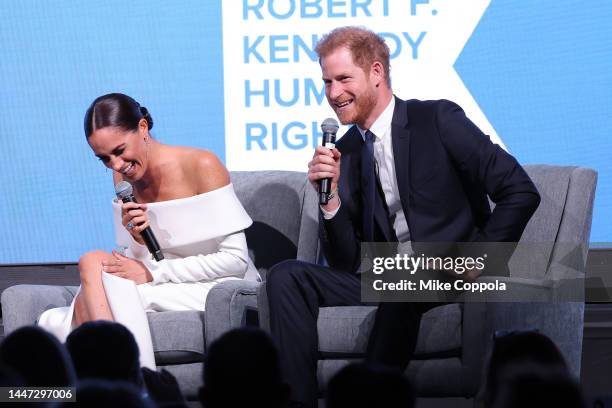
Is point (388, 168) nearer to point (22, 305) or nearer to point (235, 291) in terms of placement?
point (235, 291)

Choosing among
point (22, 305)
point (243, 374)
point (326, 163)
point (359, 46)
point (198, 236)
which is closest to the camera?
point (243, 374)

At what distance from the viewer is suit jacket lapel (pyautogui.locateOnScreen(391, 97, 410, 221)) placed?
3.10m

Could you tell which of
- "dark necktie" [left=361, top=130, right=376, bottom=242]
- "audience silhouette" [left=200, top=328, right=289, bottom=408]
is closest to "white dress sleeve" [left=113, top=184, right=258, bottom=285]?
"dark necktie" [left=361, top=130, right=376, bottom=242]

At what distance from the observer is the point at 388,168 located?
3.19m

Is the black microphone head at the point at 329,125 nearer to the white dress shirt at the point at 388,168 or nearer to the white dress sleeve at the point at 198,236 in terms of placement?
the white dress shirt at the point at 388,168

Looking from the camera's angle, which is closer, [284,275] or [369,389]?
[369,389]

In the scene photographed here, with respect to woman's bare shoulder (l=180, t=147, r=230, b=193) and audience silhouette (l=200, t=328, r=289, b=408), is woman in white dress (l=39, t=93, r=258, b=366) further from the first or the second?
audience silhouette (l=200, t=328, r=289, b=408)

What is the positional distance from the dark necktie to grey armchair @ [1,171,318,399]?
1.42 ft

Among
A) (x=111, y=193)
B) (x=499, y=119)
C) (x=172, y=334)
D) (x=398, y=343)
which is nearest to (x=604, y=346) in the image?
(x=499, y=119)

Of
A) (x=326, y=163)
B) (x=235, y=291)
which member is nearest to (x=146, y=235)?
(x=235, y=291)

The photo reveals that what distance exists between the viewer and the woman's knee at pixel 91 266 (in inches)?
121

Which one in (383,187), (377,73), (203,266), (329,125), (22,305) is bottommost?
(22,305)

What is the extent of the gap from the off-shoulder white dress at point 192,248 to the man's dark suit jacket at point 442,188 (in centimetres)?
38

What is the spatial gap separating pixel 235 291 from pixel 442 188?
737mm
